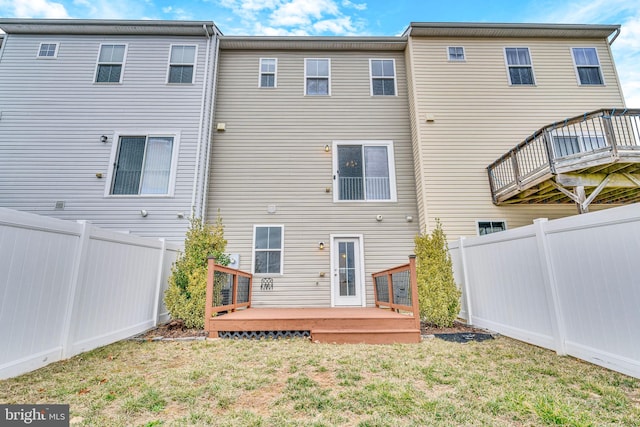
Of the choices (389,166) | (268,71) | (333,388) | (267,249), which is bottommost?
(333,388)

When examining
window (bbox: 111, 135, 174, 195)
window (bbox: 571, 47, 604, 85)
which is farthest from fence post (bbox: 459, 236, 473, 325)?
window (bbox: 111, 135, 174, 195)

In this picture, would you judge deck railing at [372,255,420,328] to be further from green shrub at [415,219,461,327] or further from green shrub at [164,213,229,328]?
green shrub at [164,213,229,328]

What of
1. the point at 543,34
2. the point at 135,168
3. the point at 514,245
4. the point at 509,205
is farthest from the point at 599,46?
the point at 135,168

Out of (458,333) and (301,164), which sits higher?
(301,164)

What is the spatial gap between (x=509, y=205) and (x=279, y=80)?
7.35m

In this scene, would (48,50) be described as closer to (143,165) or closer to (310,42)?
(143,165)

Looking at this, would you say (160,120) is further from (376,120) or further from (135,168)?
(376,120)

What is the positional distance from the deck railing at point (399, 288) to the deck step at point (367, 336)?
250mm

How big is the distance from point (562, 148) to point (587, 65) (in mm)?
2978

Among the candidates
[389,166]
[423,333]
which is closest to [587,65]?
[389,166]

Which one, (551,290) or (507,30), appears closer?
(551,290)

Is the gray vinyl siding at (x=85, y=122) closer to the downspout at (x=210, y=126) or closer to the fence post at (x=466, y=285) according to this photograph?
the downspout at (x=210, y=126)

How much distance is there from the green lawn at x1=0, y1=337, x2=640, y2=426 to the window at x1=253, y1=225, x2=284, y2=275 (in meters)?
3.37

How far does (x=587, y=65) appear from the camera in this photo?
8.22m
